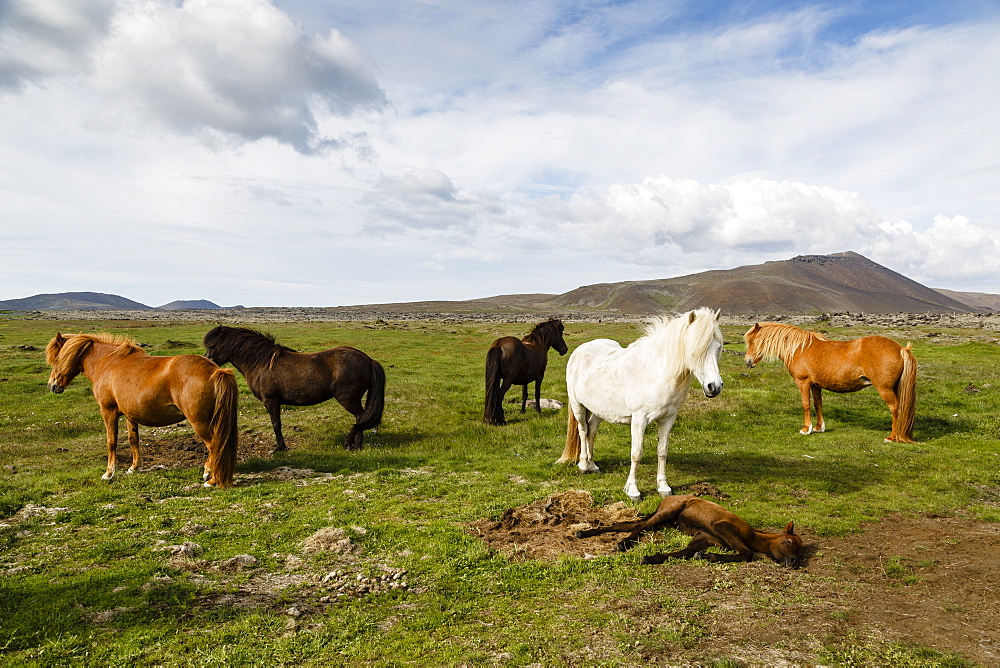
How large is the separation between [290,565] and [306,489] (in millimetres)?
3069

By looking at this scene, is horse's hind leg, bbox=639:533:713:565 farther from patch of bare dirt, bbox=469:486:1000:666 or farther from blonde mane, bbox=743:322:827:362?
blonde mane, bbox=743:322:827:362

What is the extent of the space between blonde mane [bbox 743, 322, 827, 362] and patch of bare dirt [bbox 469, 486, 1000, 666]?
22.9 ft

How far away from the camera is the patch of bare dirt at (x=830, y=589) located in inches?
163

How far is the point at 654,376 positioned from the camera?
25.7 ft

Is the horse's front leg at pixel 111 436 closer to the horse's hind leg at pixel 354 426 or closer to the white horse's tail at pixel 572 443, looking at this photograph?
the horse's hind leg at pixel 354 426

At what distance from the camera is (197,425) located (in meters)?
8.48

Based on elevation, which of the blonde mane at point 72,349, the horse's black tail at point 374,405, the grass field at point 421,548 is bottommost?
the grass field at point 421,548

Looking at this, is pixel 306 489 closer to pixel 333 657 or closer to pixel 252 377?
pixel 252 377

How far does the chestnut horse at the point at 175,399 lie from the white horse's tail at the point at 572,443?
606 cm

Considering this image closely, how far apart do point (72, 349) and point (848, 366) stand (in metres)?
17.2

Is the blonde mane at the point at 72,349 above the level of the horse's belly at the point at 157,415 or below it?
above

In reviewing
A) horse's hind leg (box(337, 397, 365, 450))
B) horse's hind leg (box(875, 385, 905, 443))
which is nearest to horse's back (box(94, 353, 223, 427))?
horse's hind leg (box(337, 397, 365, 450))

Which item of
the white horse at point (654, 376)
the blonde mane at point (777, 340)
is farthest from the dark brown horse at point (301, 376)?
the blonde mane at point (777, 340)

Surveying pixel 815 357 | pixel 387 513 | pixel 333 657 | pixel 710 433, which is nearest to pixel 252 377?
pixel 387 513
